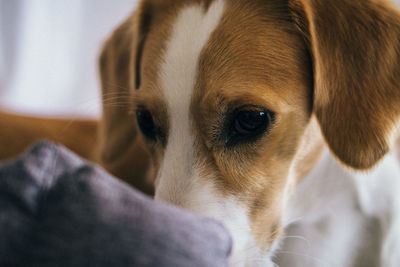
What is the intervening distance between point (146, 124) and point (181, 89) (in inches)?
8.4

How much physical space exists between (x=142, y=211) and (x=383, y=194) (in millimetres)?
866

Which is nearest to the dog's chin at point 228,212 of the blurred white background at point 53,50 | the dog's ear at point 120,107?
the dog's ear at point 120,107

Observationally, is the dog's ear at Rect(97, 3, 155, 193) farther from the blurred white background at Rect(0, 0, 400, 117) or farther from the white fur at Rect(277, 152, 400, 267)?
the blurred white background at Rect(0, 0, 400, 117)

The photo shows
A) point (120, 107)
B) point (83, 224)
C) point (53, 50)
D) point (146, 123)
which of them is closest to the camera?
point (83, 224)

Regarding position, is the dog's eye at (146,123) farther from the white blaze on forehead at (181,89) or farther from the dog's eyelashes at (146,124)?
the white blaze on forehead at (181,89)

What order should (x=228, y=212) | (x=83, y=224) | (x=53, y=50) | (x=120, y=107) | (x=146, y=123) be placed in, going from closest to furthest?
(x=83, y=224)
(x=228, y=212)
(x=146, y=123)
(x=120, y=107)
(x=53, y=50)

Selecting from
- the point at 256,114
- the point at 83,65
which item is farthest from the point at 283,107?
the point at 83,65

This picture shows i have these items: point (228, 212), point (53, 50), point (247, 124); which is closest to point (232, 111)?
A: point (247, 124)

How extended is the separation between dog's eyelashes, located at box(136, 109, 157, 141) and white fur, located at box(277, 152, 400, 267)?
422mm

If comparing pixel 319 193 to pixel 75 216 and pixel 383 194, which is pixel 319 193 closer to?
pixel 383 194

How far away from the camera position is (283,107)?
101 cm

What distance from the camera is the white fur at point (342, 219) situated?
3.75 ft

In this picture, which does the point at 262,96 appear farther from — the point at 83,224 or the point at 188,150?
the point at 83,224

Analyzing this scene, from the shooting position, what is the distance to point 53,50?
250 centimetres
